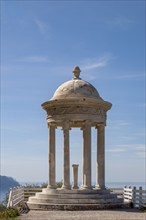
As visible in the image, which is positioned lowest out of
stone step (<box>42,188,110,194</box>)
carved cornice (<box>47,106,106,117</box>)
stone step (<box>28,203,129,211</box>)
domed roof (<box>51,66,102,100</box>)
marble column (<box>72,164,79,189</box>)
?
stone step (<box>28,203,129,211</box>)

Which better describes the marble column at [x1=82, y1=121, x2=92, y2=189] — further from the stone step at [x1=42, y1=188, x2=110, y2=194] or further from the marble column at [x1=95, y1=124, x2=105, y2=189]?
the marble column at [x1=95, y1=124, x2=105, y2=189]

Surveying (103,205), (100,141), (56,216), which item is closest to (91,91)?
(100,141)

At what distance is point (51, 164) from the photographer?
32.6m

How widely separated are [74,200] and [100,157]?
4.46m

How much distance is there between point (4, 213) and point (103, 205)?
7.07 m

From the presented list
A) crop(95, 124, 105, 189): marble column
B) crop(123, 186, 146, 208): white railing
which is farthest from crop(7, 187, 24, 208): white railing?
crop(123, 186, 146, 208): white railing

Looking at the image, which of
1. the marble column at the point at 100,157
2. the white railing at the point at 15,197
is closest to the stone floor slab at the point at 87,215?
the white railing at the point at 15,197

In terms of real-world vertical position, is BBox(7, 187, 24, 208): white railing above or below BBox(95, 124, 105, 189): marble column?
below

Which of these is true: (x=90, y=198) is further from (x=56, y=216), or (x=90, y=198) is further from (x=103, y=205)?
(x=56, y=216)

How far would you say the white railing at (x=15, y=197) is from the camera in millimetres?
29312

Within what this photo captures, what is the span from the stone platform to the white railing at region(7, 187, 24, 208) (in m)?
1.07

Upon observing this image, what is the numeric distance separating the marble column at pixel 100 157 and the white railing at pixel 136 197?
2063 mm

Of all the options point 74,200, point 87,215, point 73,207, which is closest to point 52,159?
point 74,200

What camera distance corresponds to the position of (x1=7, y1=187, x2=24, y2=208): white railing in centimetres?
2931
